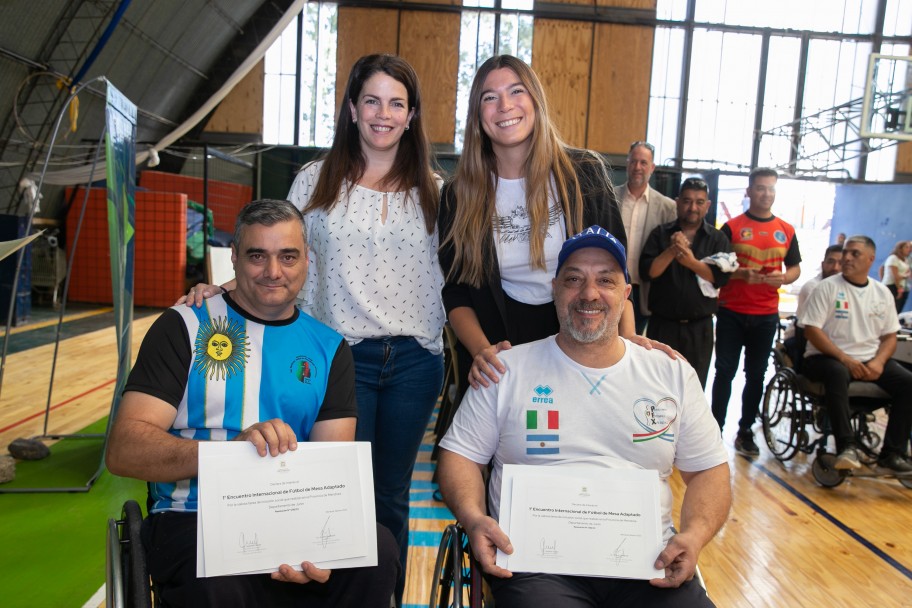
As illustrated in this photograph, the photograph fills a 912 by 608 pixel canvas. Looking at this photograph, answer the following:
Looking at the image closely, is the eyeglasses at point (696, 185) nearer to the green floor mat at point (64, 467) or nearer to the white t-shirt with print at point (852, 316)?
the white t-shirt with print at point (852, 316)

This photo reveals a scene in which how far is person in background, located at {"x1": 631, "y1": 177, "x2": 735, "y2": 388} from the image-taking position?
406 centimetres

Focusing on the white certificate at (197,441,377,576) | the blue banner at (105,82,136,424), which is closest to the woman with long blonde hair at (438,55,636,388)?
the white certificate at (197,441,377,576)

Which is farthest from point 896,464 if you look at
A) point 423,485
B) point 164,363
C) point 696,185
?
point 164,363

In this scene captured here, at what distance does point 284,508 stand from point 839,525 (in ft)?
10.5

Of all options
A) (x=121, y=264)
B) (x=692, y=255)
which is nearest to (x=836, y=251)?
(x=692, y=255)

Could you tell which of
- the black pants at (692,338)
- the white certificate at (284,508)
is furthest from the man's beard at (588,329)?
the black pants at (692,338)

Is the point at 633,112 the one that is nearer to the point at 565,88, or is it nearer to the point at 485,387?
the point at 565,88

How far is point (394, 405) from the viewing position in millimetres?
2012

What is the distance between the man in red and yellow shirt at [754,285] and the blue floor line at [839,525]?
44 cm

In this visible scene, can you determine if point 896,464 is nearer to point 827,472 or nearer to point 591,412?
point 827,472

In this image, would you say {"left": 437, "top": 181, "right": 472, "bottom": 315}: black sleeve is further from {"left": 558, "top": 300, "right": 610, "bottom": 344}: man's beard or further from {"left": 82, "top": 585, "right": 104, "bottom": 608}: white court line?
{"left": 82, "top": 585, "right": 104, "bottom": 608}: white court line

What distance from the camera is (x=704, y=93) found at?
14117 millimetres

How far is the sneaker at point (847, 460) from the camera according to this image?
3.91m
